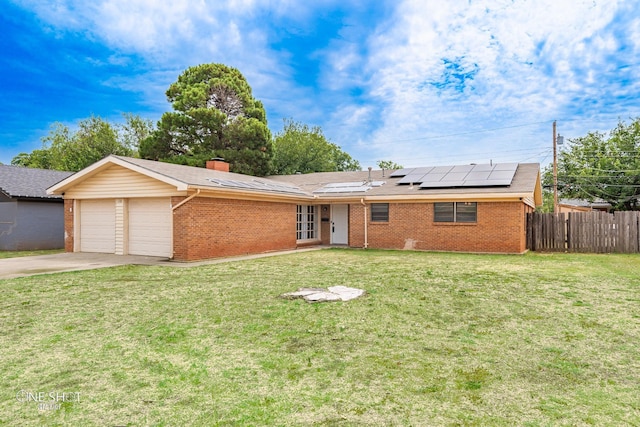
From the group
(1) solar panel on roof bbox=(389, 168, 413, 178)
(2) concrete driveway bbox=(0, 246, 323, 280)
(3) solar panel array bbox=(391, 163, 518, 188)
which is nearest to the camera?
(2) concrete driveway bbox=(0, 246, 323, 280)

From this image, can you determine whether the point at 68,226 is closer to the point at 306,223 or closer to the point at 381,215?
the point at 306,223

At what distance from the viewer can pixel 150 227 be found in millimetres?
12734

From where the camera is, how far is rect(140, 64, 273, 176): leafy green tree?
28.5m

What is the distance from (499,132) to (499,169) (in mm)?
13371

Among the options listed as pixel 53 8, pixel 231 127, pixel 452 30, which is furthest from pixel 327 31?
pixel 53 8

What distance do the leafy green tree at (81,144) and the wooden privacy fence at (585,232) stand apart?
32180mm

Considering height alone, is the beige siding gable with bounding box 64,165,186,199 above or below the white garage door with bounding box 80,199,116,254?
above

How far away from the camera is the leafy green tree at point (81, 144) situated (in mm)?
34969

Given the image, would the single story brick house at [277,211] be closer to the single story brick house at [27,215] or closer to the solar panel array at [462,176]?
the solar panel array at [462,176]

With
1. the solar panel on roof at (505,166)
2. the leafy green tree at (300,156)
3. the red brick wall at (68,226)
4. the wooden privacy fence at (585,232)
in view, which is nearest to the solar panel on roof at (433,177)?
the solar panel on roof at (505,166)

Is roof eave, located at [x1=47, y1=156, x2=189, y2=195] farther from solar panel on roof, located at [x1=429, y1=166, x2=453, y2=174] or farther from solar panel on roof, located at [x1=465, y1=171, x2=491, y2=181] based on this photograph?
solar panel on roof, located at [x1=429, y1=166, x2=453, y2=174]

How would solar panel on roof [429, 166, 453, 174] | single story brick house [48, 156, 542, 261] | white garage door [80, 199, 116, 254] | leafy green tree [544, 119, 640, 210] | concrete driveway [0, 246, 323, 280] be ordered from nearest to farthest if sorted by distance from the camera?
concrete driveway [0, 246, 323, 280], single story brick house [48, 156, 542, 261], white garage door [80, 199, 116, 254], solar panel on roof [429, 166, 453, 174], leafy green tree [544, 119, 640, 210]

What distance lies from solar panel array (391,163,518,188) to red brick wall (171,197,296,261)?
232 inches

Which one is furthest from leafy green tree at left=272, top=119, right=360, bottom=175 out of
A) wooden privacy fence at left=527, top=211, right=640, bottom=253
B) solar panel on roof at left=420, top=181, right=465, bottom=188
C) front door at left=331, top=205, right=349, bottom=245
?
wooden privacy fence at left=527, top=211, right=640, bottom=253
